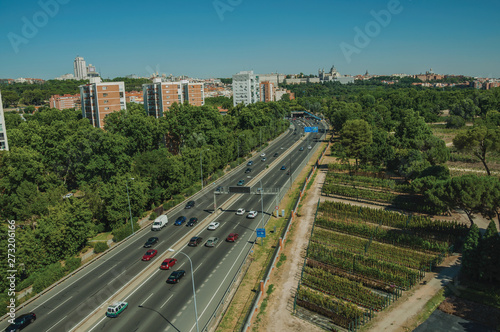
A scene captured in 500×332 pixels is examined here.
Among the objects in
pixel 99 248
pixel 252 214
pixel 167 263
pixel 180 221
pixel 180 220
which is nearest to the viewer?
pixel 167 263

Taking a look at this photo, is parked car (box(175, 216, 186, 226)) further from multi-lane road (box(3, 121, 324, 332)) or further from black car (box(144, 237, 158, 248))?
black car (box(144, 237, 158, 248))

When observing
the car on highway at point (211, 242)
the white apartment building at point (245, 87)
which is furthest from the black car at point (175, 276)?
the white apartment building at point (245, 87)

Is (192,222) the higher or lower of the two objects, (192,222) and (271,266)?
the lower

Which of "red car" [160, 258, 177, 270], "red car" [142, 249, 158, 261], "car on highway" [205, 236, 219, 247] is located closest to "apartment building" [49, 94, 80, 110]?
"red car" [142, 249, 158, 261]

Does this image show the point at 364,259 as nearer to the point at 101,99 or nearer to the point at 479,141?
the point at 479,141

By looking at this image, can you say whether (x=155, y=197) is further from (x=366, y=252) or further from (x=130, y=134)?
(x=366, y=252)

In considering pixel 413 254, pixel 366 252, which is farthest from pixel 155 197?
pixel 413 254

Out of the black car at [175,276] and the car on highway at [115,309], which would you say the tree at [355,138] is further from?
the car on highway at [115,309]

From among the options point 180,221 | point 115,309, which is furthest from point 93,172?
point 115,309
